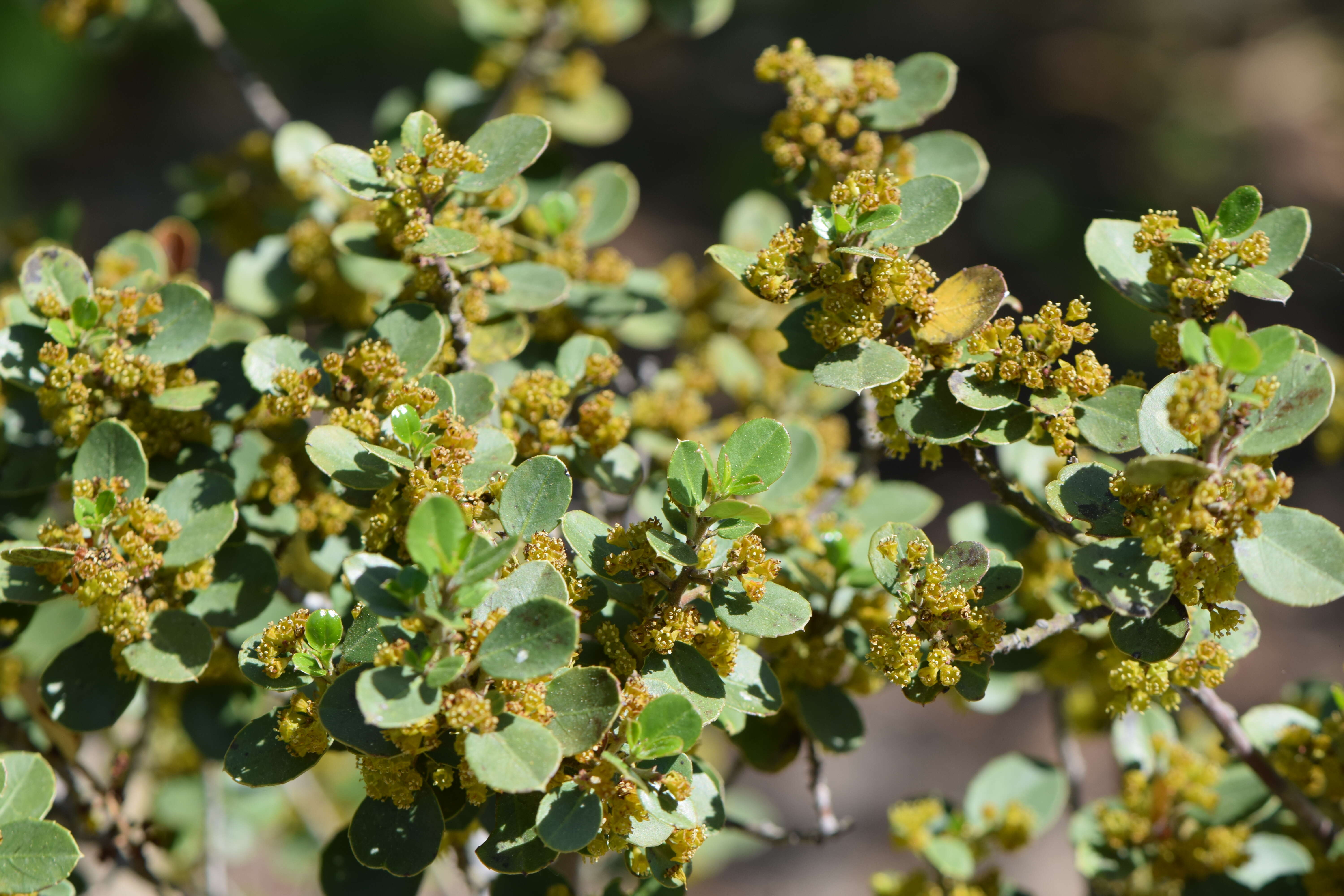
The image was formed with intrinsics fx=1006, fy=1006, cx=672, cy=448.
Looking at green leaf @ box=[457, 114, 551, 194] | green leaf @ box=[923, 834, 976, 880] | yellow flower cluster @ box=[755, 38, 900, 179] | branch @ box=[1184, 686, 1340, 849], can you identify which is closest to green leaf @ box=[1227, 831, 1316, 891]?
branch @ box=[1184, 686, 1340, 849]

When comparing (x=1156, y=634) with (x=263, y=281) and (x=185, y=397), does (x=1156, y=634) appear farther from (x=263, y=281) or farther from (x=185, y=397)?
(x=263, y=281)

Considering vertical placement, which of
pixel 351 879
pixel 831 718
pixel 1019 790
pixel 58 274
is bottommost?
pixel 1019 790

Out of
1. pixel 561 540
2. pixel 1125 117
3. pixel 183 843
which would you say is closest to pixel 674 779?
pixel 561 540

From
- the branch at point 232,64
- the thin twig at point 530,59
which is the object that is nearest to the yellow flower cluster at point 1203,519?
the thin twig at point 530,59

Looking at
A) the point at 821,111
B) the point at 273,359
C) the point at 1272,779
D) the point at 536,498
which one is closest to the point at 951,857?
the point at 1272,779

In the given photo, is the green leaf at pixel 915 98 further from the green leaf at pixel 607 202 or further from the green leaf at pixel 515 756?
the green leaf at pixel 515 756
